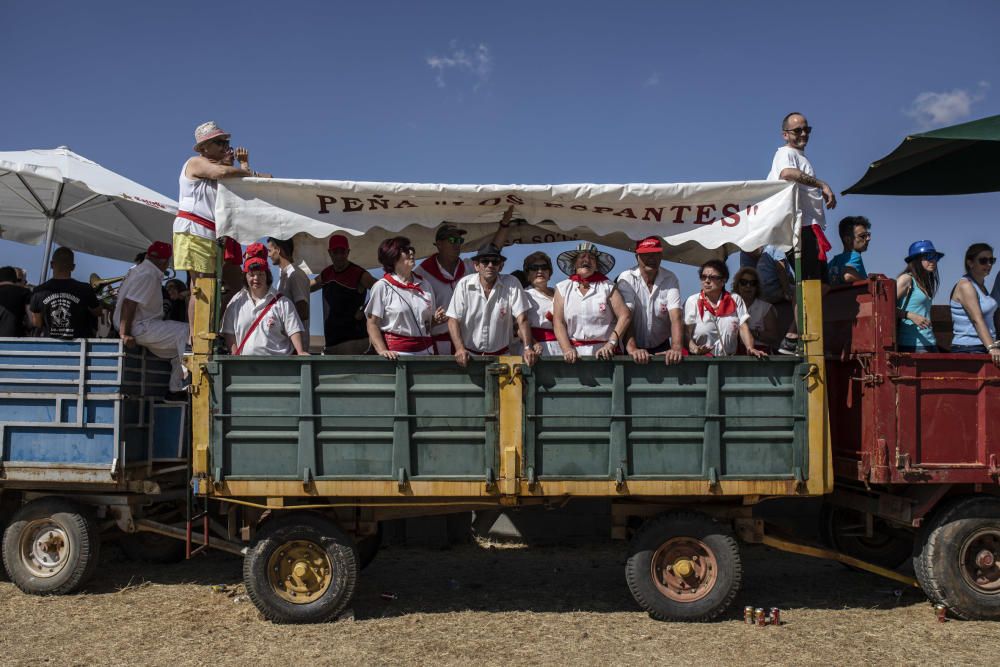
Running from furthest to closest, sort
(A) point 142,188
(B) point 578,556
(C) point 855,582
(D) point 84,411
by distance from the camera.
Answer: (A) point 142,188, (B) point 578,556, (C) point 855,582, (D) point 84,411

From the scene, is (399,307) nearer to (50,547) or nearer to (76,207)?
(50,547)

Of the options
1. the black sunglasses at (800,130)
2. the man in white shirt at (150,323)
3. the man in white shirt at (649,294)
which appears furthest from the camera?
the black sunglasses at (800,130)

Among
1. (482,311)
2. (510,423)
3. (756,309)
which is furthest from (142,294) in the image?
(756,309)

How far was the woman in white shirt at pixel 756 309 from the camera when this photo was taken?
6520mm

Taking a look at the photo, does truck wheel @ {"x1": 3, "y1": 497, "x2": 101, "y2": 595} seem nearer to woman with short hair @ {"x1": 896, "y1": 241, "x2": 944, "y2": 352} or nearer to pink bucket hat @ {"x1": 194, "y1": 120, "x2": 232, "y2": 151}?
pink bucket hat @ {"x1": 194, "y1": 120, "x2": 232, "y2": 151}

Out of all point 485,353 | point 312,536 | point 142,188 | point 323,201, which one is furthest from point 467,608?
point 142,188

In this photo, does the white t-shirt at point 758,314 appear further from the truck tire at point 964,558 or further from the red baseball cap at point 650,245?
the truck tire at point 964,558

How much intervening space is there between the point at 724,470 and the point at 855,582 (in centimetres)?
226

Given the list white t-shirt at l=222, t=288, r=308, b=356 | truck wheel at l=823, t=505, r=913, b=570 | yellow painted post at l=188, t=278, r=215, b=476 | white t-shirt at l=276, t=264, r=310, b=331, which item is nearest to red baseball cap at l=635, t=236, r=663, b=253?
white t-shirt at l=222, t=288, r=308, b=356

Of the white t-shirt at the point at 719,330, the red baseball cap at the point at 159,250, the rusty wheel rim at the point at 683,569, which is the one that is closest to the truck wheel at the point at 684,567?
the rusty wheel rim at the point at 683,569

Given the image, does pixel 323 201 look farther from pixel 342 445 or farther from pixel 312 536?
pixel 312 536

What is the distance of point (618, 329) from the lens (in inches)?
225

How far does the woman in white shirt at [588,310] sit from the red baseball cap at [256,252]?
2.11 m

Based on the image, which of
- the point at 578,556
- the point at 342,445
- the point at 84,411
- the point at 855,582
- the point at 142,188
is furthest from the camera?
the point at 142,188
